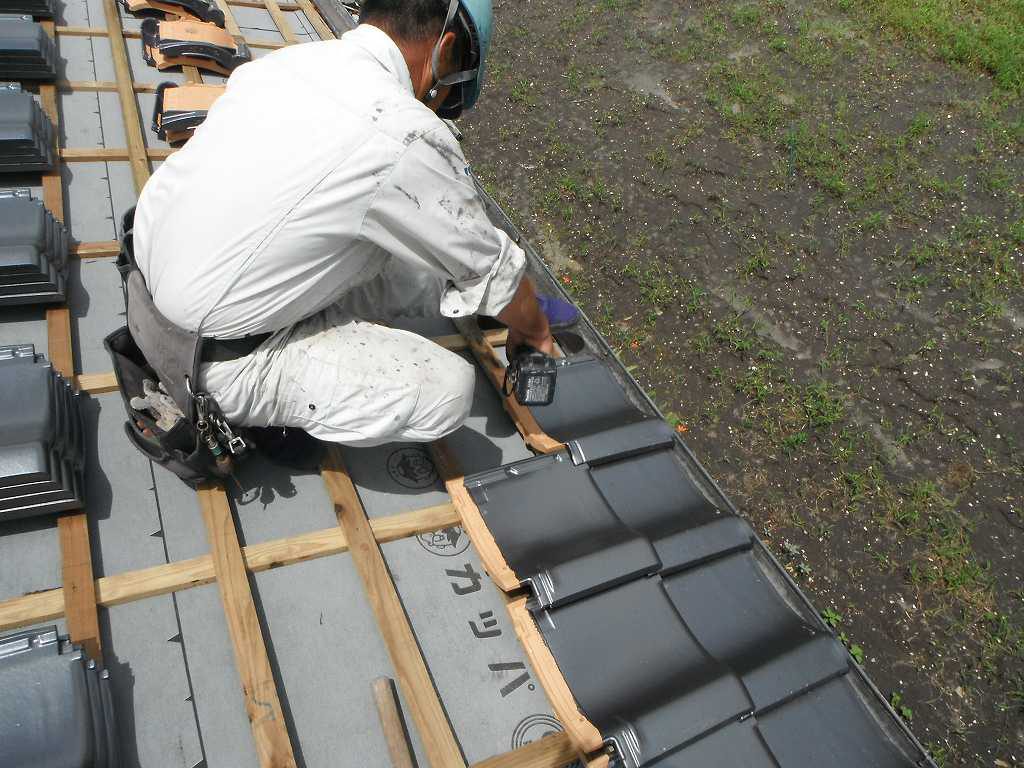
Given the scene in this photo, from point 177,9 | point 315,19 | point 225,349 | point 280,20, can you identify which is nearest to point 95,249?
point 225,349

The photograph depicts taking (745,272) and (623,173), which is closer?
(745,272)

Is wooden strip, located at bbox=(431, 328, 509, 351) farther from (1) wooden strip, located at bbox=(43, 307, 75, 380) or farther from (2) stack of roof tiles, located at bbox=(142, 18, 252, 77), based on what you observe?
(2) stack of roof tiles, located at bbox=(142, 18, 252, 77)

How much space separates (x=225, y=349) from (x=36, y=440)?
24.8 inches

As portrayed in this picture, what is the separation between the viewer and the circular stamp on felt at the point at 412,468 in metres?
2.57

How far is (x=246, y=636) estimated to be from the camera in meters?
1.93

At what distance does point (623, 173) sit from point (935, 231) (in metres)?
3.61

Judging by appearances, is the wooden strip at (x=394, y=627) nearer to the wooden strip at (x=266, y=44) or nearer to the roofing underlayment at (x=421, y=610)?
the roofing underlayment at (x=421, y=610)

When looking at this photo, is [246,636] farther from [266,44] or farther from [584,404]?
[266,44]

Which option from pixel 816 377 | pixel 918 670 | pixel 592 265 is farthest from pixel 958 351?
pixel 592 265

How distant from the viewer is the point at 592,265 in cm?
712

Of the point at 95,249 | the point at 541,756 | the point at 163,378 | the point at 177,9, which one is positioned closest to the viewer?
the point at 541,756

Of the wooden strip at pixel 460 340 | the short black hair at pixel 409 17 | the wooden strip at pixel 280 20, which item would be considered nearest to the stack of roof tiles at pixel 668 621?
the wooden strip at pixel 460 340

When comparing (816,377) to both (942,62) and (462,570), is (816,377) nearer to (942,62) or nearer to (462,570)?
(462,570)

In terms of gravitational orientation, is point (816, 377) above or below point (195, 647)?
below
